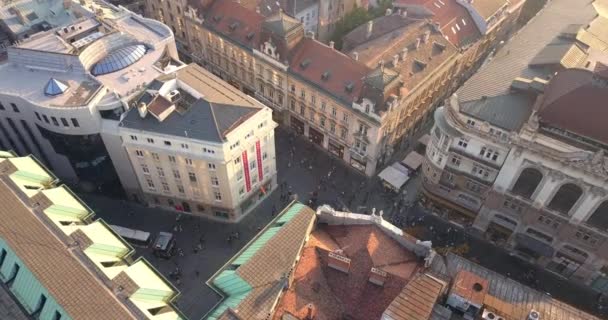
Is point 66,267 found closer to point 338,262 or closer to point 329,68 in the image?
point 338,262

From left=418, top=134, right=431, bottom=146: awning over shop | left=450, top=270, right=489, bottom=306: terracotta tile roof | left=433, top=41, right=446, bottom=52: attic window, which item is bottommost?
left=418, top=134, right=431, bottom=146: awning over shop

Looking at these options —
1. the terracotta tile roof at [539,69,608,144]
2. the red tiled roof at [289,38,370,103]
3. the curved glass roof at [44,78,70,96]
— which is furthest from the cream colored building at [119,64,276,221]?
the terracotta tile roof at [539,69,608,144]

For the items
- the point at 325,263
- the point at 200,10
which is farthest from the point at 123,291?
the point at 200,10

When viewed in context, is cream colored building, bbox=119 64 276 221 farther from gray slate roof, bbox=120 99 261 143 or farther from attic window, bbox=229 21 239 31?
attic window, bbox=229 21 239 31

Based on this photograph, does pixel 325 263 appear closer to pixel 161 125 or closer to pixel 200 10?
pixel 161 125

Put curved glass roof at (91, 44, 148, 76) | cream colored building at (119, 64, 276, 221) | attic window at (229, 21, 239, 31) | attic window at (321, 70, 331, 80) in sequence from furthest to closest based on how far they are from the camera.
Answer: attic window at (229, 21, 239, 31) < attic window at (321, 70, 331, 80) < curved glass roof at (91, 44, 148, 76) < cream colored building at (119, 64, 276, 221)

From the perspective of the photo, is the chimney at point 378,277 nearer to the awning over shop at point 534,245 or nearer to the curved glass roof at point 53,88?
the awning over shop at point 534,245

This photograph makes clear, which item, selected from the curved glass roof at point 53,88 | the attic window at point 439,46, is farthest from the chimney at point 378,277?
the curved glass roof at point 53,88
